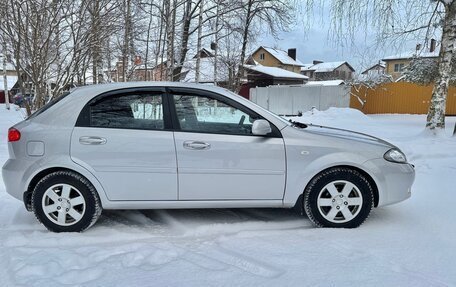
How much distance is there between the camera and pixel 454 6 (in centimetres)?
927

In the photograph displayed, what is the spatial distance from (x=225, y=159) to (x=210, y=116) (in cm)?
55

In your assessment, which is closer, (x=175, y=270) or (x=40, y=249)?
(x=175, y=270)

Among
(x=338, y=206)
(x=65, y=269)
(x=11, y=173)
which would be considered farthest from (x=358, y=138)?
(x=11, y=173)

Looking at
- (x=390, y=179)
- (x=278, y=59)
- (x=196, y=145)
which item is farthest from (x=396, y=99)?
(x=278, y=59)

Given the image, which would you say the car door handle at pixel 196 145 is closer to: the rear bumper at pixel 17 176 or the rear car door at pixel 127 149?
the rear car door at pixel 127 149

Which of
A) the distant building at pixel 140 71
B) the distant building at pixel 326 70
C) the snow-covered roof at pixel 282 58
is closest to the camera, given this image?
the distant building at pixel 140 71

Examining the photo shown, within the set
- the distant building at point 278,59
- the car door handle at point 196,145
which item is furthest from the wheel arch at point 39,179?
the distant building at point 278,59

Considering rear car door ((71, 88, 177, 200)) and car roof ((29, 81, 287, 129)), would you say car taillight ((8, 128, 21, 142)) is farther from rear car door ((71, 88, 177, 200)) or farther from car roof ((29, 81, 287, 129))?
rear car door ((71, 88, 177, 200))

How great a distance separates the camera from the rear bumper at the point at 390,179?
3.88 m

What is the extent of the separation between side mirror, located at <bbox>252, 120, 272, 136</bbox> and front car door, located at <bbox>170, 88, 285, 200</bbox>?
63 mm

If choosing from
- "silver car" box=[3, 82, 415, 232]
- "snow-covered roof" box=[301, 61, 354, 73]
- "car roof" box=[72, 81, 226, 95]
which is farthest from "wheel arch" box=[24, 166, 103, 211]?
"snow-covered roof" box=[301, 61, 354, 73]

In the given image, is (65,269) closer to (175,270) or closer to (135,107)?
(175,270)

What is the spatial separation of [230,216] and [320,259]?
132 centimetres

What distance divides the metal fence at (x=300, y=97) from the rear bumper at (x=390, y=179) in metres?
20.6
